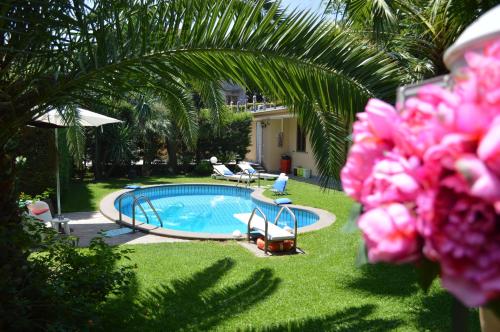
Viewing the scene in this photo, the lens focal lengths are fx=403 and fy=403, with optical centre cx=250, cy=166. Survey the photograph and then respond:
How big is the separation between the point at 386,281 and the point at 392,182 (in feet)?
20.9

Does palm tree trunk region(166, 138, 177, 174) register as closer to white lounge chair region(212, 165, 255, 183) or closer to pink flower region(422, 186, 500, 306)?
white lounge chair region(212, 165, 255, 183)

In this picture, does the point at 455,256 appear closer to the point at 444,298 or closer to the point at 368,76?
the point at 368,76

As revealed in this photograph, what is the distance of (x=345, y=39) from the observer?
396 centimetres

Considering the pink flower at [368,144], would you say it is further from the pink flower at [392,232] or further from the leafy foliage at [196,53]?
the leafy foliage at [196,53]

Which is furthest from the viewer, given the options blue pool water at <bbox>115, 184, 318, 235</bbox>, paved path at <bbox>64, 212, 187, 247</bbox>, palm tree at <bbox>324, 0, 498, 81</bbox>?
blue pool water at <bbox>115, 184, 318, 235</bbox>

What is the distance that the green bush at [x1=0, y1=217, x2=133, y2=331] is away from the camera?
3.67 meters

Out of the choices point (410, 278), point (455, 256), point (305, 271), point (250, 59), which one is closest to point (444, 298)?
point (410, 278)

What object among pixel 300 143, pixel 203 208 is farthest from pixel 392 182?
pixel 300 143

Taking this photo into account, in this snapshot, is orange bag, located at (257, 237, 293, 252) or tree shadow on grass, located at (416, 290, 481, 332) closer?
tree shadow on grass, located at (416, 290, 481, 332)

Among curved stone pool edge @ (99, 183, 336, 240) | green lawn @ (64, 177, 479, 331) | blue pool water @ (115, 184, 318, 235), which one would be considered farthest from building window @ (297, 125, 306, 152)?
green lawn @ (64, 177, 479, 331)

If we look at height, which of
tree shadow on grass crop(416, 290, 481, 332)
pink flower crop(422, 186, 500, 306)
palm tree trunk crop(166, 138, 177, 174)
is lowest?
tree shadow on grass crop(416, 290, 481, 332)

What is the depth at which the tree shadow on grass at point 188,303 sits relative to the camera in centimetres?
489

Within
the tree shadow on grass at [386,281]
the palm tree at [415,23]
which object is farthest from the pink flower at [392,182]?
the tree shadow on grass at [386,281]

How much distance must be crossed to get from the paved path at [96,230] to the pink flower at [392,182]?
8.79 m
